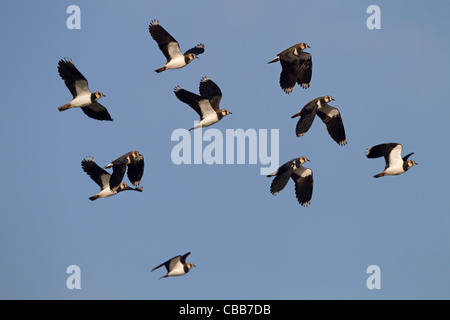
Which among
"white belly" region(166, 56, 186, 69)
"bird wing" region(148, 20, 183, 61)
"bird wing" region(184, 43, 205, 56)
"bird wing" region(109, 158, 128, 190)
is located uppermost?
"bird wing" region(184, 43, 205, 56)

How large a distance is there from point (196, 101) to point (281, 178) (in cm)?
445

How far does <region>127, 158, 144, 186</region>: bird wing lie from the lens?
124 feet

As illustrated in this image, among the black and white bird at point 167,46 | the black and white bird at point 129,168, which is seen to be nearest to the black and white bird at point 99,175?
the black and white bird at point 129,168

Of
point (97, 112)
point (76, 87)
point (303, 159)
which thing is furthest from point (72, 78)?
point (303, 159)

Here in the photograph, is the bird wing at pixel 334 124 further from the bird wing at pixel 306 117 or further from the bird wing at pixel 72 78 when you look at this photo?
the bird wing at pixel 72 78

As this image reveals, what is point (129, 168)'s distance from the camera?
37.9 m

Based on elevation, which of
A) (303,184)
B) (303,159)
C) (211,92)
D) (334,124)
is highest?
(211,92)

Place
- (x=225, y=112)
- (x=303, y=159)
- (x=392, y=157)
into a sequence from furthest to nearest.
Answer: (x=225, y=112), (x=392, y=157), (x=303, y=159)

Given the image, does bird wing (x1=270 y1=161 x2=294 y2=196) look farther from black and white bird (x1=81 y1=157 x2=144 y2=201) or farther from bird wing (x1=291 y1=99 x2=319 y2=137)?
black and white bird (x1=81 y1=157 x2=144 y2=201)

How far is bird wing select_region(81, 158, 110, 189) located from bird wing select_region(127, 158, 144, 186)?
1.92m

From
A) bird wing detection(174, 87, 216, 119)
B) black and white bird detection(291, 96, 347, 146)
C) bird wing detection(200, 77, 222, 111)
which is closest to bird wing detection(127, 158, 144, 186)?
bird wing detection(174, 87, 216, 119)

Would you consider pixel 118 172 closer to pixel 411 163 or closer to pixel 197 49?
pixel 197 49

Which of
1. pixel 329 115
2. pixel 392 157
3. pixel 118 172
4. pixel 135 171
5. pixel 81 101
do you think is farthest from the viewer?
pixel 329 115
